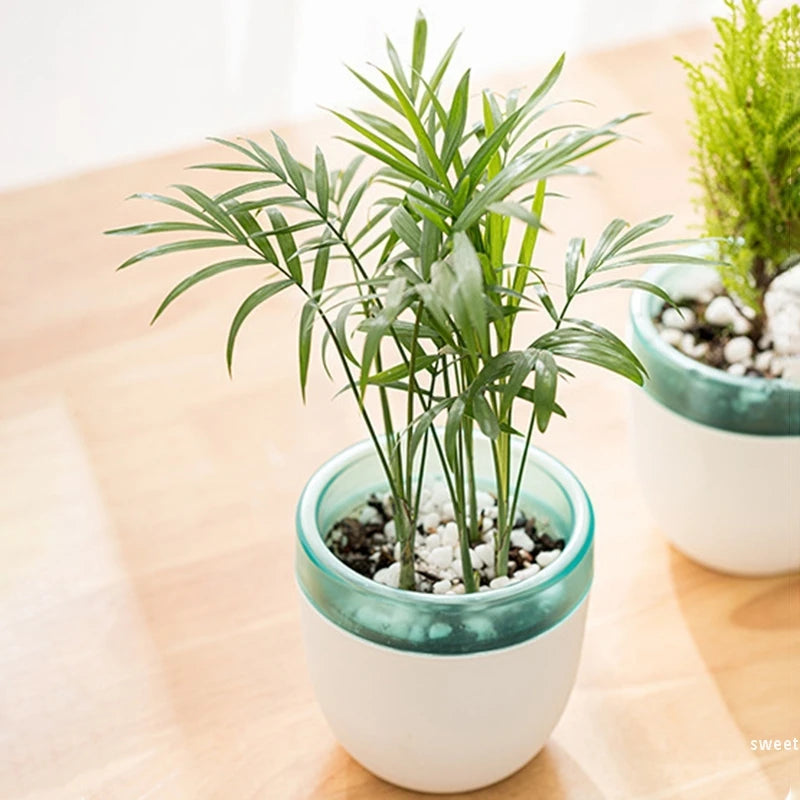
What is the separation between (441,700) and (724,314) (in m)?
0.54

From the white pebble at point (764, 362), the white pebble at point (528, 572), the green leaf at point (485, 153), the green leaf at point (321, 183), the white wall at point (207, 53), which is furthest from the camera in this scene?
the white wall at point (207, 53)

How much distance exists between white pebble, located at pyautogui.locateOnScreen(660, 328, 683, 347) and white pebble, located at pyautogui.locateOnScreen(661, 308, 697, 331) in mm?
13

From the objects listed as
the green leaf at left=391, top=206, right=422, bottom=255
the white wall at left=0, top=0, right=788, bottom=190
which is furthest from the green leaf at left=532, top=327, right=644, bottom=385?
the white wall at left=0, top=0, right=788, bottom=190

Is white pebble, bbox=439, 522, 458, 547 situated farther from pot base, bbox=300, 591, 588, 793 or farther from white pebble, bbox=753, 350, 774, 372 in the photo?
white pebble, bbox=753, 350, 774, 372

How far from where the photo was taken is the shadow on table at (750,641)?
4.44ft

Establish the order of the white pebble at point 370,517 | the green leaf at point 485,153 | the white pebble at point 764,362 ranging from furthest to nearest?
the white pebble at point 764,362 < the white pebble at point 370,517 < the green leaf at point 485,153

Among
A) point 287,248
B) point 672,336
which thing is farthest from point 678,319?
point 287,248

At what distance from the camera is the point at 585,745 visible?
4.37ft

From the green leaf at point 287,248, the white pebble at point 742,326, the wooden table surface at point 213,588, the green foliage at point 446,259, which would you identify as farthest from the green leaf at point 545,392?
the white pebble at point 742,326

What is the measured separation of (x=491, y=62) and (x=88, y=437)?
1.31 meters

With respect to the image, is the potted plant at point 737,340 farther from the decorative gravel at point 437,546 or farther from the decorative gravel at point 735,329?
the decorative gravel at point 437,546

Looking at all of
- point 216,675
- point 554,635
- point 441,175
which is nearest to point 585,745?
Result: point 554,635

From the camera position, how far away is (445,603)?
1097 mm

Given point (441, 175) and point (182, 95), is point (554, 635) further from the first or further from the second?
point (182, 95)
